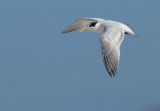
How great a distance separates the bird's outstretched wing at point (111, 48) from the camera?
7449 mm

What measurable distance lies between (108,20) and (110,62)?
227 centimetres

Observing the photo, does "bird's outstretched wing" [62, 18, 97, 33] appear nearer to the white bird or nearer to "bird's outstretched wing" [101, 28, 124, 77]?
the white bird

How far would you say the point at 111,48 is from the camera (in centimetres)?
780

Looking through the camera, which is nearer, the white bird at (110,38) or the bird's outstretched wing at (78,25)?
the white bird at (110,38)

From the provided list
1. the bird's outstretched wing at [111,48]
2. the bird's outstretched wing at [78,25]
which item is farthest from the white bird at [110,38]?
the bird's outstretched wing at [78,25]

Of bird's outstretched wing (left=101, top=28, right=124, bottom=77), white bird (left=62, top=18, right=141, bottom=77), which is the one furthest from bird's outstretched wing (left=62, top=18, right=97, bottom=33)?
bird's outstretched wing (left=101, top=28, right=124, bottom=77)

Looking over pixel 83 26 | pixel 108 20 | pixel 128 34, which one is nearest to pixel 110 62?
pixel 128 34

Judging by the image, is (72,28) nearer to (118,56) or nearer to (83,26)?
(83,26)

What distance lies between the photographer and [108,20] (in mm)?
9547

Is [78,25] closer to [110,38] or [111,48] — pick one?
[110,38]

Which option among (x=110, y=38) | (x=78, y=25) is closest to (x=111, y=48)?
(x=110, y=38)

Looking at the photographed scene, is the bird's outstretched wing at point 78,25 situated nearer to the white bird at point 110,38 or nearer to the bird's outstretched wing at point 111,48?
the white bird at point 110,38

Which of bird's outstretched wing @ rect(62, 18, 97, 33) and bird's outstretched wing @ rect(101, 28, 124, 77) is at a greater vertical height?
bird's outstretched wing @ rect(62, 18, 97, 33)

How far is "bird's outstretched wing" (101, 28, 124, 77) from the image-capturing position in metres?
7.45
